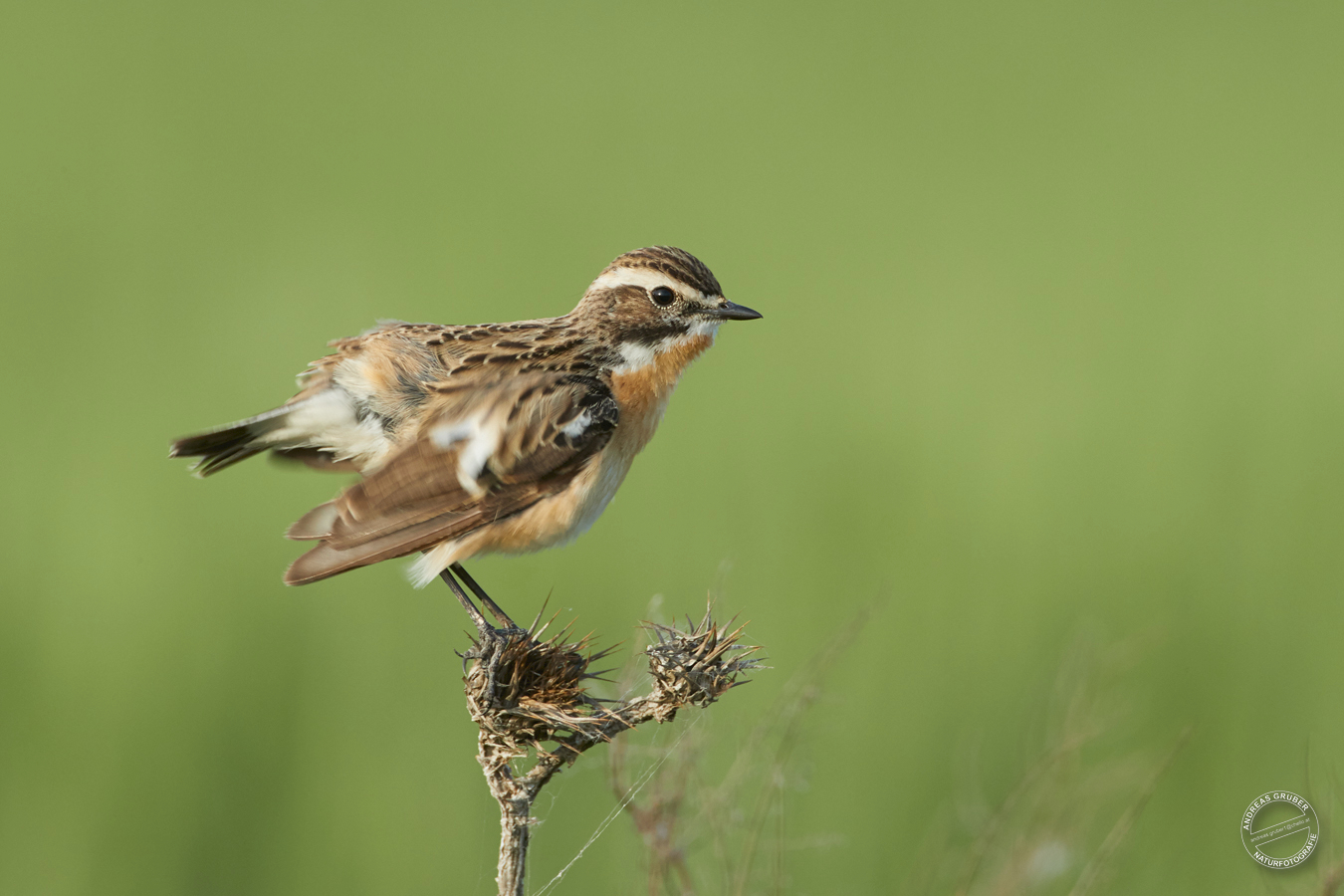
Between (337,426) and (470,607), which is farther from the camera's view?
(337,426)

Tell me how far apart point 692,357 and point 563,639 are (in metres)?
2.05

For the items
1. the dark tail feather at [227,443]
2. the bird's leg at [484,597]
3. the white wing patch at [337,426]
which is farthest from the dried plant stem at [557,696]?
the dark tail feather at [227,443]

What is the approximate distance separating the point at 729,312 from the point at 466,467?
4.83 ft

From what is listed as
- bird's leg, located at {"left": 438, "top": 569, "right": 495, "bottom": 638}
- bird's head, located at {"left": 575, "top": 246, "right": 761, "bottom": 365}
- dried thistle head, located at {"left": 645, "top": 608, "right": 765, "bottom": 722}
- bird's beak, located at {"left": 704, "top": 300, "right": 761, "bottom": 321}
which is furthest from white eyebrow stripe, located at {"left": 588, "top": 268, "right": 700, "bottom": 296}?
dried thistle head, located at {"left": 645, "top": 608, "right": 765, "bottom": 722}

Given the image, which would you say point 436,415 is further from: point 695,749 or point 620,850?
point 620,850

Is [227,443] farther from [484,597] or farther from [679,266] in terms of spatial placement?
[679,266]

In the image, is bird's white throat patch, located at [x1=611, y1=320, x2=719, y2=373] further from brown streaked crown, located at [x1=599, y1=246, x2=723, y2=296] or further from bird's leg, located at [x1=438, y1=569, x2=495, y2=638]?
bird's leg, located at [x1=438, y1=569, x2=495, y2=638]

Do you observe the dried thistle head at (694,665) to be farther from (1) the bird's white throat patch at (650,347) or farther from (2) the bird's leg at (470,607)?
(1) the bird's white throat patch at (650,347)

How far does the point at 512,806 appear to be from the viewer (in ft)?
10.8

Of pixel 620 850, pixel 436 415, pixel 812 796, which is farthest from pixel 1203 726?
pixel 436 415

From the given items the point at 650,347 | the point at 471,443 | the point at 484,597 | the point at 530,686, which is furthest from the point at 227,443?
the point at 530,686

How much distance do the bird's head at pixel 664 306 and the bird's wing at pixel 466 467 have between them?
355 mm

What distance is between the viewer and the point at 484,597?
4.70 m

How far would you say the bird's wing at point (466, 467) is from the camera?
441 cm
